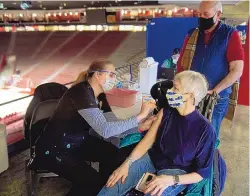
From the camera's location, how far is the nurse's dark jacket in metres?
1.80

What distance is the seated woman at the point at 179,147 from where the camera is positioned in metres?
1.54

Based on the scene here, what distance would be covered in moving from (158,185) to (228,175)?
1802 mm

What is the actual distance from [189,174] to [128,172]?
367 millimetres

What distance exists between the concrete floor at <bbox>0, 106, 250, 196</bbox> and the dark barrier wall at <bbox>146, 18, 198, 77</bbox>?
6.10ft

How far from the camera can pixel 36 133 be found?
2072 millimetres

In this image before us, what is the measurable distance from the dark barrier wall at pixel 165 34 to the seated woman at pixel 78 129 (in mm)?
3436

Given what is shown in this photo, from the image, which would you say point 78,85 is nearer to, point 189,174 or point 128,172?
point 128,172

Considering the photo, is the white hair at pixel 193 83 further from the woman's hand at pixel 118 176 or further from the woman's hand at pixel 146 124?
the woman's hand at pixel 118 176

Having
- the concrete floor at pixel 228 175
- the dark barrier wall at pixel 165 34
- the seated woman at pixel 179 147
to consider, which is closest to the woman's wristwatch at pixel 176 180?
the seated woman at pixel 179 147

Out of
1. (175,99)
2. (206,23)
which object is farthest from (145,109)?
(206,23)

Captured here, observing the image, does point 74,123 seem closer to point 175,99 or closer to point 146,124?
point 146,124

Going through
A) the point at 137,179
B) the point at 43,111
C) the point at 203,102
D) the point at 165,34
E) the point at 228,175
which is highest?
the point at 165,34

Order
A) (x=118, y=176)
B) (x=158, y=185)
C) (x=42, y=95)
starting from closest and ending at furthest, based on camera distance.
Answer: (x=158, y=185)
(x=118, y=176)
(x=42, y=95)

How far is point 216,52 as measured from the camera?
2.38 meters
